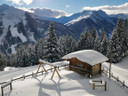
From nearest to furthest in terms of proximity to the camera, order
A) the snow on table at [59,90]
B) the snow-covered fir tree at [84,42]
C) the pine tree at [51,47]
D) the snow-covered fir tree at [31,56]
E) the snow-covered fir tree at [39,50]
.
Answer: the snow on table at [59,90]
the pine tree at [51,47]
the snow-covered fir tree at [84,42]
the snow-covered fir tree at [39,50]
the snow-covered fir tree at [31,56]

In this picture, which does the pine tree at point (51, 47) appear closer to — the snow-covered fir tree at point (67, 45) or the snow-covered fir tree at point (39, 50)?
the snow-covered fir tree at point (67, 45)

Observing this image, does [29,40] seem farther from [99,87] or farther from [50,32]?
[99,87]

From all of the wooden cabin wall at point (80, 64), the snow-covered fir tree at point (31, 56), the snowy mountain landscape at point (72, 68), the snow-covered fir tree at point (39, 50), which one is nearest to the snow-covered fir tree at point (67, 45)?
the snowy mountain landscape at point (72, 68)

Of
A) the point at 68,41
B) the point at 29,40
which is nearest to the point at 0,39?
the point at 29,40

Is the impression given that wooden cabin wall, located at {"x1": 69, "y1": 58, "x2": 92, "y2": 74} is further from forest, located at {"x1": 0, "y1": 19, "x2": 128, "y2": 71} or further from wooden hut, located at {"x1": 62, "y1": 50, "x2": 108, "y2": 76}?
forest, located at {"x1": 0, "y1": 19, "x2": 128, "y2": 71}

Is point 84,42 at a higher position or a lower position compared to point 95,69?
higher

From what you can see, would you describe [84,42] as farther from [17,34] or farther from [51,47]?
[17,34]

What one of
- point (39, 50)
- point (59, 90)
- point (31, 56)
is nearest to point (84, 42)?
point (39, 50)

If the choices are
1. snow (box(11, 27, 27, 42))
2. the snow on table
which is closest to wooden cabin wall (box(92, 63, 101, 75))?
the snow on table

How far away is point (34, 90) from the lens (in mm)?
12742

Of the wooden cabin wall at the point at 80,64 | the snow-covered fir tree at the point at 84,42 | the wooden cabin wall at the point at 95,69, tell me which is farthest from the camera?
the snow-covered fir tree at the point at 84,42

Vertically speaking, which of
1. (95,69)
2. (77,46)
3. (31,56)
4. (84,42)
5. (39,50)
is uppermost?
(84,42)

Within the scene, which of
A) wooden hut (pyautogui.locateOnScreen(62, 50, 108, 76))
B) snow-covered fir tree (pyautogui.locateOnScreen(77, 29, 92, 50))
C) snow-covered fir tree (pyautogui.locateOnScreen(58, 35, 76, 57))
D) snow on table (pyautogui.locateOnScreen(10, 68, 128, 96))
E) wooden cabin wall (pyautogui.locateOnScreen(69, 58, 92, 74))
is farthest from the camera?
snow-covered fir tree (pyautogui.locateOnScreen(58, 35, 76, 57))

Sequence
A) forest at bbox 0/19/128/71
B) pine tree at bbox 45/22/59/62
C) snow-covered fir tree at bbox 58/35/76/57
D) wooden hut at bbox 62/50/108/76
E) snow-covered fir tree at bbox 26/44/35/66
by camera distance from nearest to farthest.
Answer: wooden hut at bbox 62/50/108/76
pine tree at bbox 45/22/59/62
forest at bbox 0/19/128/71
snow-covered fir tree at bbox 58/35/76/57
snow-covered fir tree at bbox 26/44/35/66
